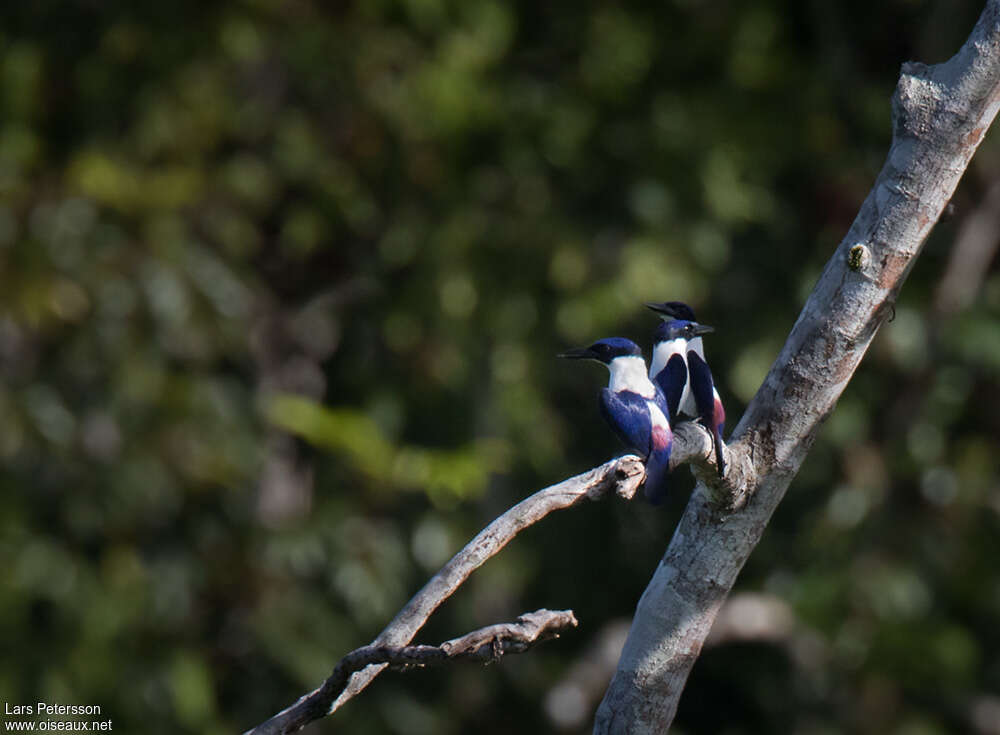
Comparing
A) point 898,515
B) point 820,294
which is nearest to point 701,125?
point 898,515

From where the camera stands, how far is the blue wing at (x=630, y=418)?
121 cm

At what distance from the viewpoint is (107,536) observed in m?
4.56

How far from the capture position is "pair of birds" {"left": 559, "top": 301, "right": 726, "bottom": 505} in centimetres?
122

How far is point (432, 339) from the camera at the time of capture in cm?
460

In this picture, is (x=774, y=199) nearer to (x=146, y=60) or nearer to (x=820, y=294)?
(x=146, y=60)

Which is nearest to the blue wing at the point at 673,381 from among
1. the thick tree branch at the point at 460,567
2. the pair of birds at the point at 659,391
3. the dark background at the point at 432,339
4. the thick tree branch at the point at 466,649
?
the pair of birds at the point at 659,391

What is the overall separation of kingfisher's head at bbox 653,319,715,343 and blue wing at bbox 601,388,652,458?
0.09 meters

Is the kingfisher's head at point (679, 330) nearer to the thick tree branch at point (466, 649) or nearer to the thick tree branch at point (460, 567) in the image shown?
the thick tree branch at point (460, 567)

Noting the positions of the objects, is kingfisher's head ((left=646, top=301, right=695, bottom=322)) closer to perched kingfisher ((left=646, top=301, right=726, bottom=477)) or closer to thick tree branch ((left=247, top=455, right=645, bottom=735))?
perched kingfisher ((left=646, top=301, right=726, bottom=477))

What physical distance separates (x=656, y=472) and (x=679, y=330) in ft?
0.56

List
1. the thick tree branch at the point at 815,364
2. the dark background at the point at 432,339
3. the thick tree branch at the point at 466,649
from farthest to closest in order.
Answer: the dark background at the point at 432,339, the thick tree branch at the point at 815,364, the thick tree branch at the point at 466,649

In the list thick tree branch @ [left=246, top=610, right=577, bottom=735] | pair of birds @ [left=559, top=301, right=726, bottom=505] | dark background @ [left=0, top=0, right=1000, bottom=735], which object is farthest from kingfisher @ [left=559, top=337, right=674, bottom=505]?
dark background @ [left=0, top=0, right=1000, bottom=735]

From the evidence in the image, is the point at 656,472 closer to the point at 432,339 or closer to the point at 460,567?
the point at 460,567

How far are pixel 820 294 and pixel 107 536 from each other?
3.85 meters
